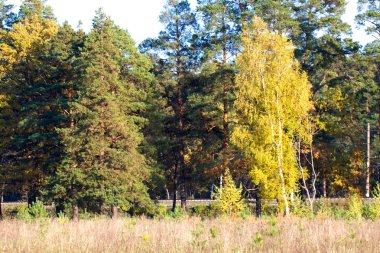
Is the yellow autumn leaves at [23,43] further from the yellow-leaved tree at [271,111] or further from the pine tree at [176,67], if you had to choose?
the yellow-leaved tree at [271,111]

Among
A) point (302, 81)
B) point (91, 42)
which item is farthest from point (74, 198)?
point (302, 81)

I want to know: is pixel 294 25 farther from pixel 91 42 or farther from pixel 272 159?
pixel 91 42

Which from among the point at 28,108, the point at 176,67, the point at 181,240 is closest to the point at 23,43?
the point at 28,108

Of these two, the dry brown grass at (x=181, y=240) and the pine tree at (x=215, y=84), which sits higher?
the pine tree at (x=215, y=84)

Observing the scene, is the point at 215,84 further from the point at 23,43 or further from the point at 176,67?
the point at 23,43

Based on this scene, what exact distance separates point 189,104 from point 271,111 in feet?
26.4

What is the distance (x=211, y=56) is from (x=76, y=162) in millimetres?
11190

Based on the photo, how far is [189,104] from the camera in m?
33.2

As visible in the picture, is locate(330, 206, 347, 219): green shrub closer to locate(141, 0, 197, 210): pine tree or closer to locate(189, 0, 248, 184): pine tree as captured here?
locate(189, 0, 248, 184): pine tree

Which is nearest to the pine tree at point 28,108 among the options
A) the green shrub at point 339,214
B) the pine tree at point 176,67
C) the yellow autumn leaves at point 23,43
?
the yellow autumn leaves at point 23,43

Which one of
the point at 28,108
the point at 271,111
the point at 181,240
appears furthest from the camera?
the point at 28,108

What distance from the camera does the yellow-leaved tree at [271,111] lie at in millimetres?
25594

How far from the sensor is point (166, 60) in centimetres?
3612

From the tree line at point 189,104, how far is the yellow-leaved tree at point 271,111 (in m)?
0.07
